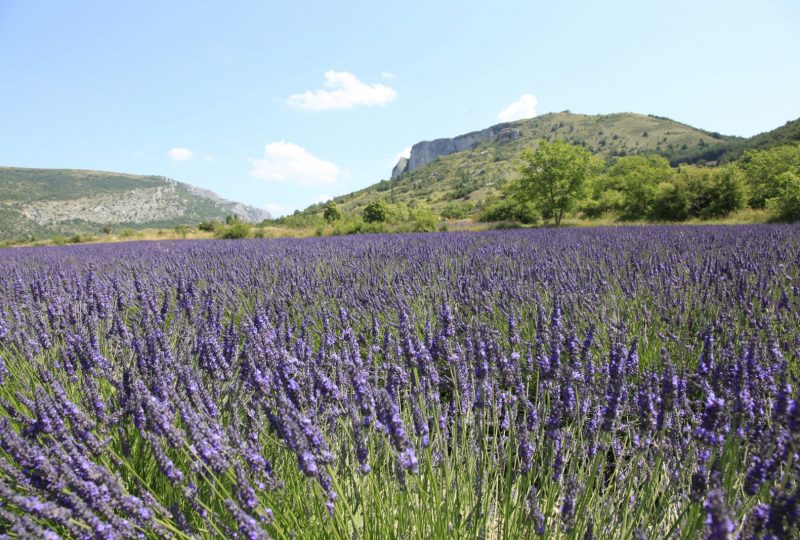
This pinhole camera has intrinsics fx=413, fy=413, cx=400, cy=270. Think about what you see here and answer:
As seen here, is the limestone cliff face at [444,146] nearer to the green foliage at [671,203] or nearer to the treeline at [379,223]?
the treeline at [379,223]

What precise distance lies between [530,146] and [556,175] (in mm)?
76289

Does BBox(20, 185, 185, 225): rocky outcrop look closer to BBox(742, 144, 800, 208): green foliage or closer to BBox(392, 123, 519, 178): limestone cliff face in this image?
BBox(392, 123, 519, 178): limestone cliff face

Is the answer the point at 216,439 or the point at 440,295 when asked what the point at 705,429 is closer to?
the point at 216,439

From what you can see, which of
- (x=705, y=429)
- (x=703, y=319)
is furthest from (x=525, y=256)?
(x=705, y=429)

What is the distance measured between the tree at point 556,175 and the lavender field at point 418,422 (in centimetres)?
1862

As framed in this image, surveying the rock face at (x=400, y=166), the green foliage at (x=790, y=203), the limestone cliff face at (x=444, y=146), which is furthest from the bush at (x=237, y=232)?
the rock face at (x=400, y=166)

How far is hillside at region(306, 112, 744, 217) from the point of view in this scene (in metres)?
69.0

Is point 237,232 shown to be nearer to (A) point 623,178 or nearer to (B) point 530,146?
(A) point 623,178

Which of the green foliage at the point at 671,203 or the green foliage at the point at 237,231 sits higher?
the green foliage at the point at 671,203

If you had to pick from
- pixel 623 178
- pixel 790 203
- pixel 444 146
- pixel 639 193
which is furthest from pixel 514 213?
pixel 444 146

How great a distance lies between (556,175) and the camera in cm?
2164

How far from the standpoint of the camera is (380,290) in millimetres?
4344

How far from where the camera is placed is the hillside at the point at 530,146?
226 ft

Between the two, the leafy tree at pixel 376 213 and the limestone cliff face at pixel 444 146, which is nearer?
the leafy tree at pixel 376 213
